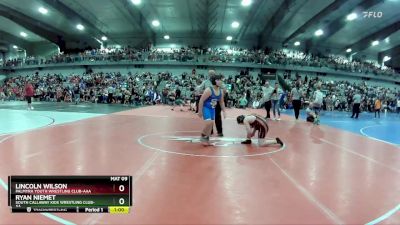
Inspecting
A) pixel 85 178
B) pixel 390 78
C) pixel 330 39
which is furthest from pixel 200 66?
pixel 85 178

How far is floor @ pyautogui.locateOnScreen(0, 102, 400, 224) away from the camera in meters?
3.24

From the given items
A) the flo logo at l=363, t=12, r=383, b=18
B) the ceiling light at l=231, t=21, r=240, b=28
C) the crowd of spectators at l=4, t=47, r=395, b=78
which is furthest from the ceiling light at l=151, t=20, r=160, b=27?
the flo logo at l=363, t=12, r=383, b=18

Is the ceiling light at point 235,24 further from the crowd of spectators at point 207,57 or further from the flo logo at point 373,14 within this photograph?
the flo logo at point 373,14

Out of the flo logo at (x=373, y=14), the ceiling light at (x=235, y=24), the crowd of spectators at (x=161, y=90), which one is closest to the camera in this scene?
the crowd of spectators at (x=161, y=90)

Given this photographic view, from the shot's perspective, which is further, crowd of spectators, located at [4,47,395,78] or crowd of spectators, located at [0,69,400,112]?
crowd of spectators, located at [4,47,395,78]

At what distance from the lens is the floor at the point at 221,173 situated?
3.24 meters

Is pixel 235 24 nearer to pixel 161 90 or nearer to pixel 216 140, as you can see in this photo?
pixel 161 90

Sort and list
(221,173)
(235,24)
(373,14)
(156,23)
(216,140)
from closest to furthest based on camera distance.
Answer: (221,173), (216,140), (373,14), (235,24), (156,23)

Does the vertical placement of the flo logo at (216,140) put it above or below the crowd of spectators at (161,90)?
below

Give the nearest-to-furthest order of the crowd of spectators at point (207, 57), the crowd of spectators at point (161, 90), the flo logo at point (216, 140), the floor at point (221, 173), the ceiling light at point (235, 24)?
the floor at point (221, 173) < the flo logo at point (216, 140) < the crowd of spectators at point (161, 90) < the ceiling light at point (235, 24) < the crowd of spectators at point (207, 57)

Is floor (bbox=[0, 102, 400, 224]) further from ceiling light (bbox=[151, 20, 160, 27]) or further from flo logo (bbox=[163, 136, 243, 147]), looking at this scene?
ceiling light (bbox=[151, 20, 160, 27])

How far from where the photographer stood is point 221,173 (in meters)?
4.85

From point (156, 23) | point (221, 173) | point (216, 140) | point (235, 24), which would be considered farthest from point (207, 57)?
point (221, 173)

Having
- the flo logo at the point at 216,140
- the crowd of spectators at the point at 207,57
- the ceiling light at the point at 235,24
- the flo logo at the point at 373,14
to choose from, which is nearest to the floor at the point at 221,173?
the flo logo at the point at 216,140
